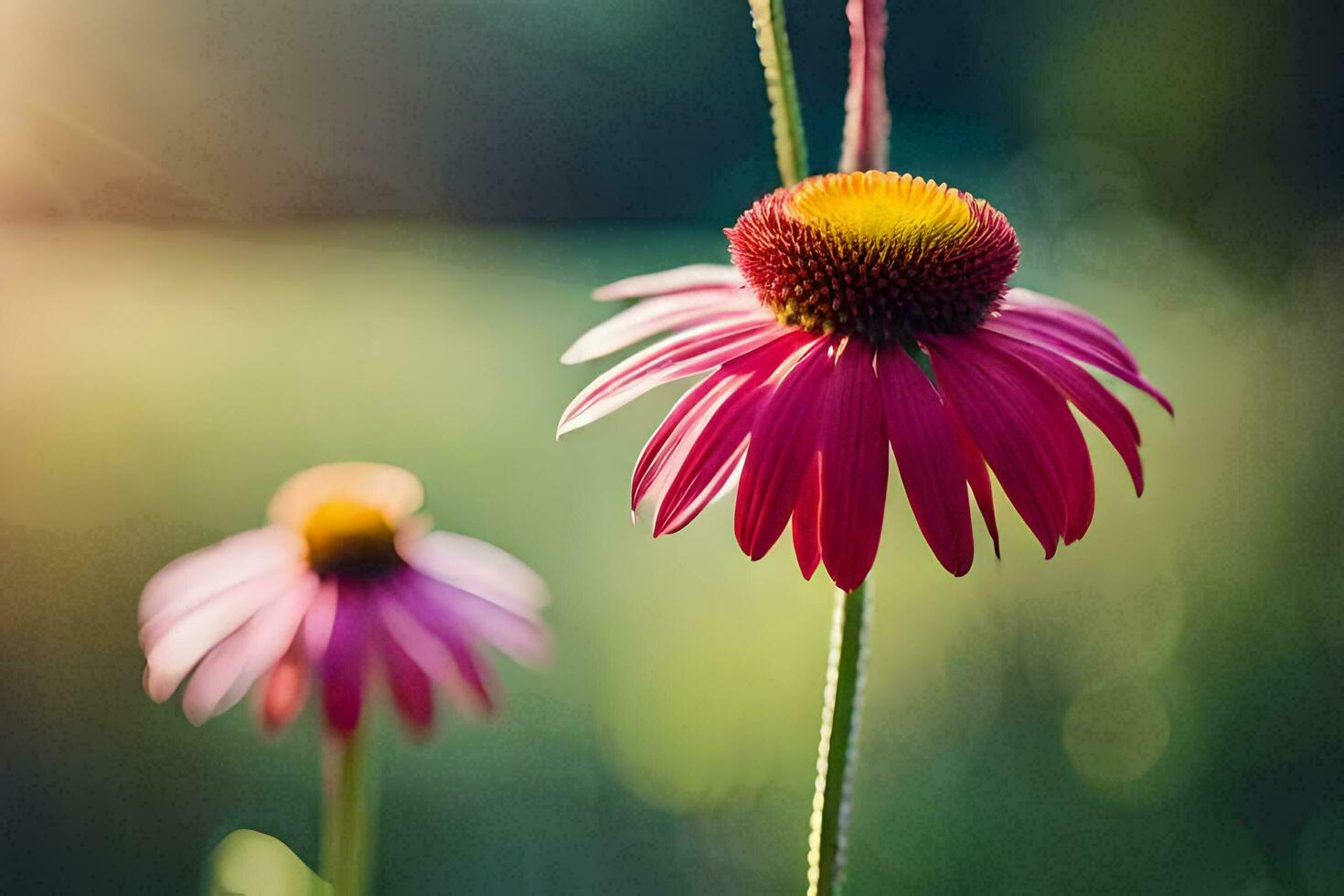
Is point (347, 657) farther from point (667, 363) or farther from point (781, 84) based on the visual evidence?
point (781, 84)

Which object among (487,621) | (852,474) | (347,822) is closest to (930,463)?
(852,474)

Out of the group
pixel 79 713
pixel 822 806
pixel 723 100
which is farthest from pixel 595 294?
pixel 723 100

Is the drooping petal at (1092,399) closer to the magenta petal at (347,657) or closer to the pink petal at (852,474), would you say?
the pink petal at (852,474)

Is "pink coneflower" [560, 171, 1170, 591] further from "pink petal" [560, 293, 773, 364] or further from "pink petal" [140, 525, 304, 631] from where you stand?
"pink petal" [140, 525, 304, 631]

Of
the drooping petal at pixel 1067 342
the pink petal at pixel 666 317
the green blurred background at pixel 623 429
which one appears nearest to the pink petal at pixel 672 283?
the pink petal at pixel 666 317

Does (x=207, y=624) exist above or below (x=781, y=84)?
below

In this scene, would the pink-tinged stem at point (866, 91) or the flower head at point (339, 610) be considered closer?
the pink-tinged stem at point (866, 91)

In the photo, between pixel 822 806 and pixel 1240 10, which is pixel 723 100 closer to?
pixel 1240 10
